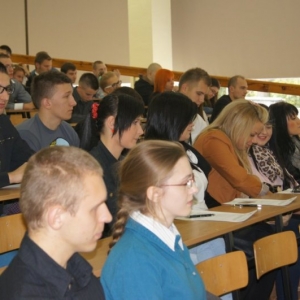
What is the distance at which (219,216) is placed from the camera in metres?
3.23

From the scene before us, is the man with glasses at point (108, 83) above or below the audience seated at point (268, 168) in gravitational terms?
above

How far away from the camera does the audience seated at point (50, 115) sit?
3.88 metres

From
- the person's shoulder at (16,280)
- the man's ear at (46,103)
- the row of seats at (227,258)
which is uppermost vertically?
the man's ear at (46,103)

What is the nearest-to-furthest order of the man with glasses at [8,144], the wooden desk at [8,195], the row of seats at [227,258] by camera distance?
the row of seats at [227,258], the wooden desk at [8,195], the man with glasses at [8,144]

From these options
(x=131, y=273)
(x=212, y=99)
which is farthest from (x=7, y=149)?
(x=212, y=99)

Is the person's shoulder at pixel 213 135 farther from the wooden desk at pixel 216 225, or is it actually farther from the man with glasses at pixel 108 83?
the man with glasses at pixel 108 83

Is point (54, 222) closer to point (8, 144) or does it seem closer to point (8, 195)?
point (8, 195)

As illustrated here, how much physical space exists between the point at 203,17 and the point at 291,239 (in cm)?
790

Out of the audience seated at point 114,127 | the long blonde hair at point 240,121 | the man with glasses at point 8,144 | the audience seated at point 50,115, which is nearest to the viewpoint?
the audience seated at point 114,127

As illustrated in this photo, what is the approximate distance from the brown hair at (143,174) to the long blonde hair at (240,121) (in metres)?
1.95

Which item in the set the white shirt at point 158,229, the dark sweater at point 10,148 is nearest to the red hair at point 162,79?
the dark sweater at point 10,148

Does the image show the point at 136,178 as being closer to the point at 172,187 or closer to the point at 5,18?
the point at 172,187

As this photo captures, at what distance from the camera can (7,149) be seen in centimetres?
352

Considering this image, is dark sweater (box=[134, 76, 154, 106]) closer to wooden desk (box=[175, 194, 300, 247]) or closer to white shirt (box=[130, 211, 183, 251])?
wooden desk (box=[175, 194, 300, 247])
